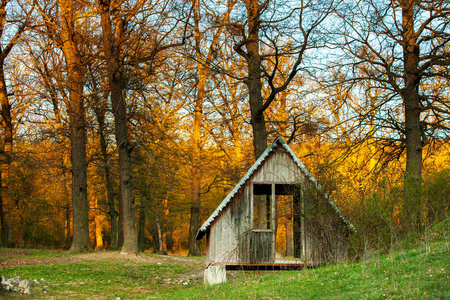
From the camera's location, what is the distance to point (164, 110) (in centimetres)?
2612

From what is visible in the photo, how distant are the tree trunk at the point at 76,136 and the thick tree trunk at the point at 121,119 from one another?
2137 millimetres

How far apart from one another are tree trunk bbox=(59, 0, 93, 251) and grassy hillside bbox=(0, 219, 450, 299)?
126 inches

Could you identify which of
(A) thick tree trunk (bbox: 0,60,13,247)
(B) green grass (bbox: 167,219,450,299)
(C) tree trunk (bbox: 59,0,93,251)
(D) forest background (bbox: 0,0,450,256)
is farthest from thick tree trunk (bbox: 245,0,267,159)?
(A) thick tree trunk (bbox: 0,60,13,247)

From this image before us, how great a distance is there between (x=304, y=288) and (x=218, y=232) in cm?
518

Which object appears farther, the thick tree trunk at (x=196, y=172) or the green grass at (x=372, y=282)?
the thick tree trunk at (x=196, y=172)

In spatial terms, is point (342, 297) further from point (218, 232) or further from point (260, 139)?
point (260, 139)

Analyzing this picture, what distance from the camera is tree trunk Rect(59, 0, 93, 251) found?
2047 centimetres

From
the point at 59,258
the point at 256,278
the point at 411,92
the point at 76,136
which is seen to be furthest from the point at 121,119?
the point at 411,92

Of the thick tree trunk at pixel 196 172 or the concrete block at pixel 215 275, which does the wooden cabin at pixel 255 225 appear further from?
the thick tree trunk at pixel 196 172

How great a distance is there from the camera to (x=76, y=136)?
21125 mm

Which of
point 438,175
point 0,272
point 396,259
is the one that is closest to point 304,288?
point 396,259

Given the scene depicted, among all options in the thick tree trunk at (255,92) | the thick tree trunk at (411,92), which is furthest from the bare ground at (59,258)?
the thick tree trunk at (411,92)

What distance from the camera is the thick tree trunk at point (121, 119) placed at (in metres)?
18.4

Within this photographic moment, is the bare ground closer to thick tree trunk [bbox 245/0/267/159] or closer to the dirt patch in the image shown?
the dirt patch
